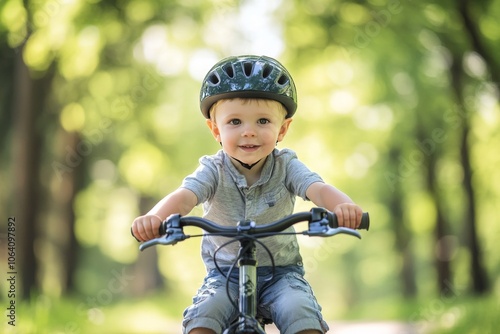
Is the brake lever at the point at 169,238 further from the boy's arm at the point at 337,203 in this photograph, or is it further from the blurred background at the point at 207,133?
the blurred background at the point at 207,133

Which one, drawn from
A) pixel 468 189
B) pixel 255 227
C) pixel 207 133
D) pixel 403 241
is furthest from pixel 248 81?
pixel 403 241

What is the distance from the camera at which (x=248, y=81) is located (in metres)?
3.43

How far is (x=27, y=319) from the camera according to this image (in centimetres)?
769

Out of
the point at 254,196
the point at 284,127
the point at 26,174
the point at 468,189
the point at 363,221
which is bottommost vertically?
the point at 363,221

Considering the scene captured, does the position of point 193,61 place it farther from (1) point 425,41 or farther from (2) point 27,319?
(2) point 27,319

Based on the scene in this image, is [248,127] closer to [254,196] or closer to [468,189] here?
[254,196]

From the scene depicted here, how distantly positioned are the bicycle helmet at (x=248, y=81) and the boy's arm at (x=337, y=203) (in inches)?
16.7

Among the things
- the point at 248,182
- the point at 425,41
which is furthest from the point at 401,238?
the point at 248,182

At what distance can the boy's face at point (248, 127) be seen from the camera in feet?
11.3

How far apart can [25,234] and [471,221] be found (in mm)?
7926

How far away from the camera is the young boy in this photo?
324 cm

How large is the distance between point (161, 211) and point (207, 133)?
62.1 feet

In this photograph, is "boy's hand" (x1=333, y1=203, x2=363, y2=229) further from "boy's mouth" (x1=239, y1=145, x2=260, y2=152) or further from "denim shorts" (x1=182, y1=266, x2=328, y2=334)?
"boy's mouth" (x1=239, y1=145, x2=260, y2=152)

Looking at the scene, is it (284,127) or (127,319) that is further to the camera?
(127,319)
